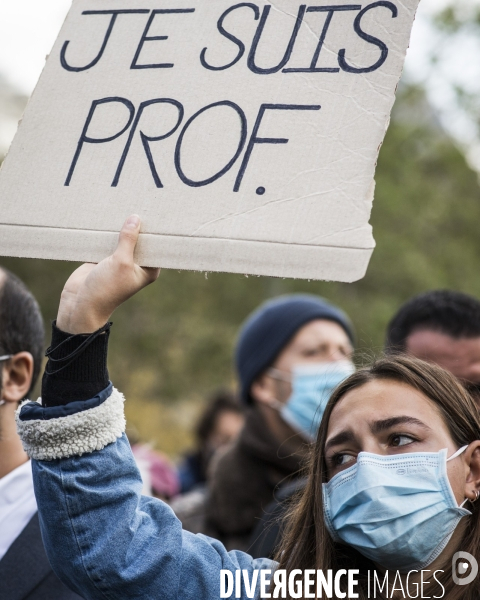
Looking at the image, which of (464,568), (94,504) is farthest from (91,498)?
(464,568)

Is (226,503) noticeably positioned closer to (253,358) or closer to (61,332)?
(253,358)

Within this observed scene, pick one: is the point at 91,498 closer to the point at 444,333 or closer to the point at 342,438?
the point at 342,438

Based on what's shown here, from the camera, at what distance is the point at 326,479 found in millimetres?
2281

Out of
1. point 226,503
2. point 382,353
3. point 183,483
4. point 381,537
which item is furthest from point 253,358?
point 183,483

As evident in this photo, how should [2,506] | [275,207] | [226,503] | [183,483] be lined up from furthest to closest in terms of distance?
[183,483] < [226,503] < [2,506] < [275,207]

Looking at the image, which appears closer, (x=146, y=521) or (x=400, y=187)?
(x=146, y=521)

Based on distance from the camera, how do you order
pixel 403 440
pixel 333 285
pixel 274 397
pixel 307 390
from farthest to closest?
1. pixel 333 285
2. pixel 274 397
3. pixel 307 390
4. pixel 403 440

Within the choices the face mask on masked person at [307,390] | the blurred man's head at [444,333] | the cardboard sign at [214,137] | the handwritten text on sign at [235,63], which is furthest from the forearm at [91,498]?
the face mask on masked person at [307,390]

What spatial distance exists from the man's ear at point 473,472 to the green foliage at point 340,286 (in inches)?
459

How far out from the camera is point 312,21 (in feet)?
6.61

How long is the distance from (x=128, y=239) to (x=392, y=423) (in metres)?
0.86

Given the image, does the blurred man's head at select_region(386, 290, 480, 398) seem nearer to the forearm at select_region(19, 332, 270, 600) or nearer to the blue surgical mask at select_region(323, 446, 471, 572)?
the blue surgical mask at select_region(323, 446, 471, 572)

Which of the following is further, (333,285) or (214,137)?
(333,285)

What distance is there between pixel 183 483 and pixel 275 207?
530 cm
